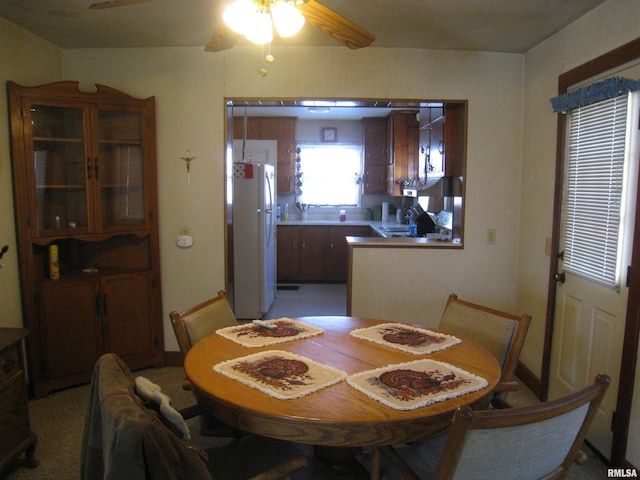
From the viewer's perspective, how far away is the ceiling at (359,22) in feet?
8.35

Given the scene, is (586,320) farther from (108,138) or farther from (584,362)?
(108,138)

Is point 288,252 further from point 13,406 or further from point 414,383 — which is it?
point 414,383

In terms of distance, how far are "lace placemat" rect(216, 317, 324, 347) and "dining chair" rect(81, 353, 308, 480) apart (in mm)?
631

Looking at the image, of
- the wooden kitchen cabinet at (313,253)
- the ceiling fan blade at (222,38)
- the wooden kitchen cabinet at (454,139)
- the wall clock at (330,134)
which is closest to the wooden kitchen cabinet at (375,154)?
the wall clock at (330,134)

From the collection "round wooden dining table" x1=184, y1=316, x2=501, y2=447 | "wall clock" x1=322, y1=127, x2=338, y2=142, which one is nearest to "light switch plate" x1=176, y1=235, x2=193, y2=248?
"round wooden dining table" x1=184, y1=316, x2=501, y2=447

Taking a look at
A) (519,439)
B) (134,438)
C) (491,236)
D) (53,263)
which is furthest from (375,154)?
(134,438)

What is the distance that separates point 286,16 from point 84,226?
2.20m

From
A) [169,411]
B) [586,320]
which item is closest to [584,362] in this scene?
[586,320]

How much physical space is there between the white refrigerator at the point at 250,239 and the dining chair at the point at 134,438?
3.34 meters

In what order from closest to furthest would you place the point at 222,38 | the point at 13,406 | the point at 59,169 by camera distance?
the point at 222,38 < the point at 13,406 < the point at 59,169

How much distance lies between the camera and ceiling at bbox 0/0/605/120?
2.54m

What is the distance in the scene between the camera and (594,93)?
2.37m

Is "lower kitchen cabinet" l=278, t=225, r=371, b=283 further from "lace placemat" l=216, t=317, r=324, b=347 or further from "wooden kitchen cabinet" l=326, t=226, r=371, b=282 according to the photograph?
"lace placemat" l=216, t=317, r=324, b=347

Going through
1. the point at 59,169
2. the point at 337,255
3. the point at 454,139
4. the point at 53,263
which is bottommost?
the point at 337,255
